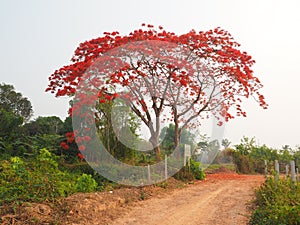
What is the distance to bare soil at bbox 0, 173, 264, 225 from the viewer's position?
519 cm

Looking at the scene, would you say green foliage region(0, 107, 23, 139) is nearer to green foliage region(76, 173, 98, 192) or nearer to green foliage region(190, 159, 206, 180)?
green foliage region(76, 173, 98, 192)

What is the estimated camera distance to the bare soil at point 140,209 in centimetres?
519

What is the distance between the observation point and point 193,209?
6.48 metres

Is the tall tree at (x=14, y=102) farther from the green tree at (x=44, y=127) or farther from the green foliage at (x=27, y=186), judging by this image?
the green foliage at (x=27, y=186)

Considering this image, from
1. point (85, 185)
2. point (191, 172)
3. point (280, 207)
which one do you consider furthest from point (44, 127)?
point (280, 207)

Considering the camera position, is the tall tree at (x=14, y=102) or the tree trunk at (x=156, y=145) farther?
the tall tree at (x=14, y=102)

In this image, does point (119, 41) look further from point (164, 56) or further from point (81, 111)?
point (81, 111)

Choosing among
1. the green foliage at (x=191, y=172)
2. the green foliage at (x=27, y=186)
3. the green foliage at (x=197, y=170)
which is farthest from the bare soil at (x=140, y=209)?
the green foliage at (x=197, y=170)

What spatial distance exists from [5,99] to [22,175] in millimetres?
16530

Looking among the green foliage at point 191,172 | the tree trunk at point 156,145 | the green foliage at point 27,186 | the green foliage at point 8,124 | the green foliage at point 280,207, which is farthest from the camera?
the green foliage at point 8,124

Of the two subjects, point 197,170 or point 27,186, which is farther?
point 197,170

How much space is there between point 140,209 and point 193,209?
103 centimetres

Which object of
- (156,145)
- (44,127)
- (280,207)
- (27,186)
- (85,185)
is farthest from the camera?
(44,127)

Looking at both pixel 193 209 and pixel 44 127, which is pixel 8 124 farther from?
pixel 193 209
